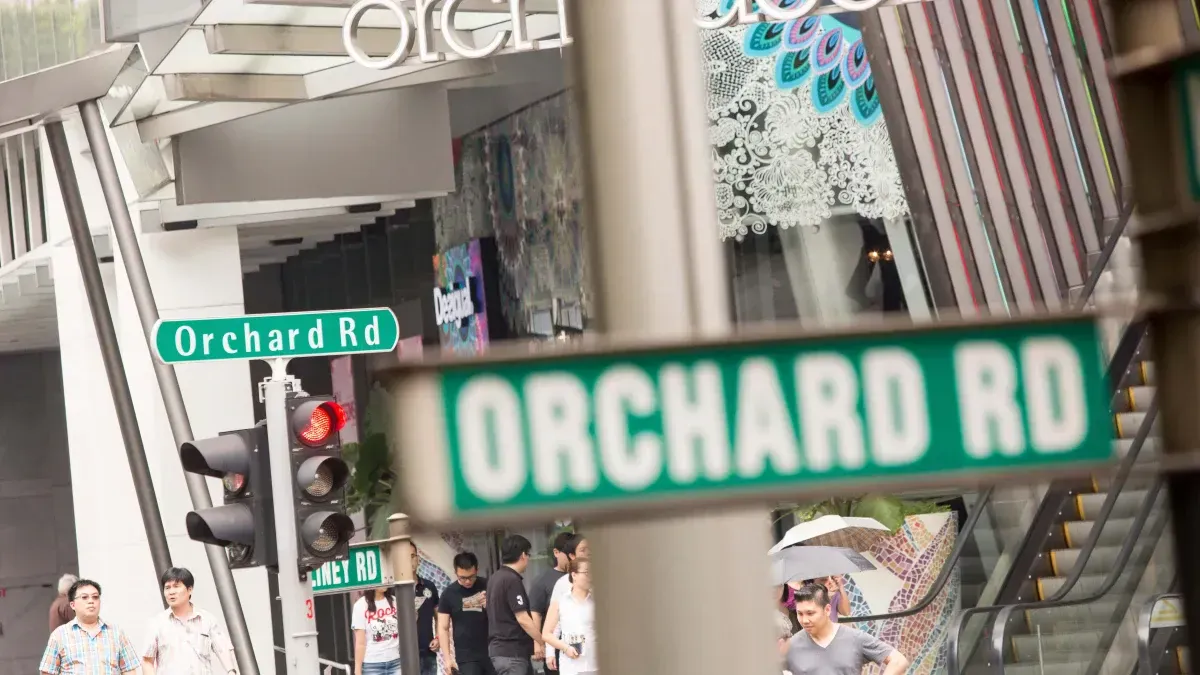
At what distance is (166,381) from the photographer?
13766 millimetres

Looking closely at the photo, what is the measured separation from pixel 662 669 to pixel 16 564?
3177cm

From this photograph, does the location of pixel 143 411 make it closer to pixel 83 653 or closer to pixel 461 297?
pixel 83 653

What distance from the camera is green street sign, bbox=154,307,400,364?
852 cm

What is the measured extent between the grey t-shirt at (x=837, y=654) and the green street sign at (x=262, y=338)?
2250 millimetres

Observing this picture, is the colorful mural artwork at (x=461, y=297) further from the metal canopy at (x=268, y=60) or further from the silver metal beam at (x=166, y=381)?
the silver metal beam at (x=166, y=381)

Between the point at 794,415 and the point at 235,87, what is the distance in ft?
38.6

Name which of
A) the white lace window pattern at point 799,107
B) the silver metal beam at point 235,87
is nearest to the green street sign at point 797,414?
the silver metal beam at point 235,87

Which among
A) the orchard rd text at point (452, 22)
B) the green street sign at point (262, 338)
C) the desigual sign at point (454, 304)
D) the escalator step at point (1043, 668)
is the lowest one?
the escalator step at point (1043, 668)

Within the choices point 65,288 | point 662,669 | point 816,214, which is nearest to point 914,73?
point 816,214

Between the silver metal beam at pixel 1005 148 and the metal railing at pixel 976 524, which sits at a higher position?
the silver metal beam at pixel 1005 148

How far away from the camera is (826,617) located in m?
8.45

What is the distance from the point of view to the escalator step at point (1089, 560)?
1150 centimetres

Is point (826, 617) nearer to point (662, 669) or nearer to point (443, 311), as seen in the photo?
point (662, 669)

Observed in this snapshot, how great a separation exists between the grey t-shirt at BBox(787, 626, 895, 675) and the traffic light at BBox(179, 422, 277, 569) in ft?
7.70
